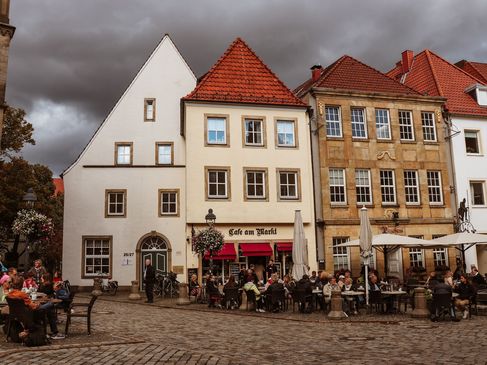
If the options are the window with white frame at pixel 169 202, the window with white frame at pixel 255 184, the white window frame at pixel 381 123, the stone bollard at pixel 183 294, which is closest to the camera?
the stone bollard at pixel 183 294

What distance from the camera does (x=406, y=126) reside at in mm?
30594

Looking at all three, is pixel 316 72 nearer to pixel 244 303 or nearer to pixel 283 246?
pixel 283 246

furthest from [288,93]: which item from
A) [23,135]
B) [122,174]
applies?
[23,135]

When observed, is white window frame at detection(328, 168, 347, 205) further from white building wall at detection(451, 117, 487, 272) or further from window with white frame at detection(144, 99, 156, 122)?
window with white frame at detection(144, 99, 156, 122)

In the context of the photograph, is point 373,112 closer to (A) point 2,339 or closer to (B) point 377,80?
(B) point 377,80

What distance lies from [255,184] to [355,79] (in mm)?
9308

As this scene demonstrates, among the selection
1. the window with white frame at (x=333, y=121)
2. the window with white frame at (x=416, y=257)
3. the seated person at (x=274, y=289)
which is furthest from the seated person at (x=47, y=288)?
the window with white frame at (x=416, y=257)

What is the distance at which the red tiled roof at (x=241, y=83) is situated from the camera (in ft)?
93.6

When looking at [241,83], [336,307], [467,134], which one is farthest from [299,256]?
[467,134]

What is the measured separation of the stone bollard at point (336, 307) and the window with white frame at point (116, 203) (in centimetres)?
1562

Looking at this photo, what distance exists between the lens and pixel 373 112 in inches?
1182

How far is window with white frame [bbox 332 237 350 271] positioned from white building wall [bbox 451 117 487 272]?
728cm

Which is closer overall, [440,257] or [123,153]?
[123,153]

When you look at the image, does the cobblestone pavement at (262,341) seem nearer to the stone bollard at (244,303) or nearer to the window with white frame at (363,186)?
the stone bollard at (244,303)
